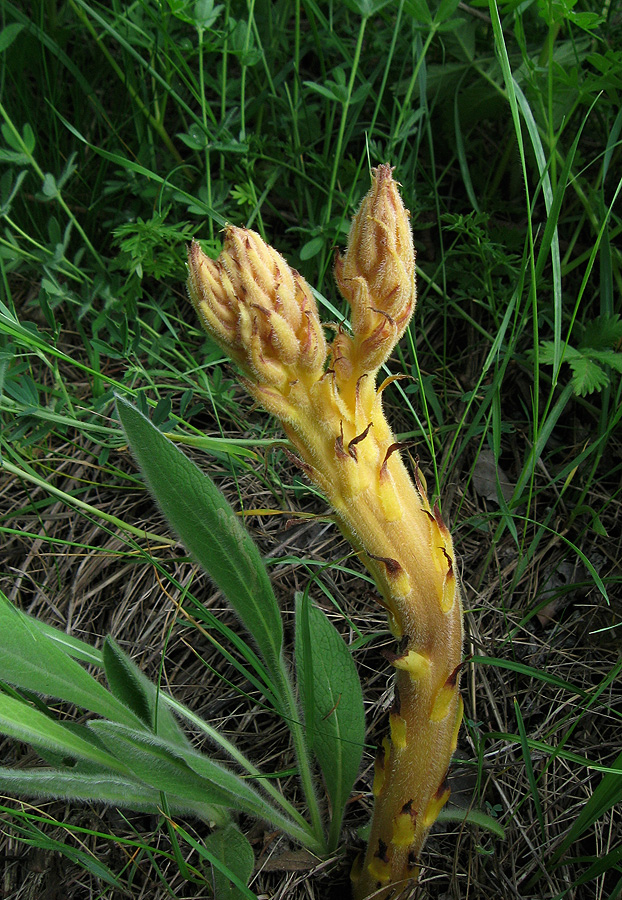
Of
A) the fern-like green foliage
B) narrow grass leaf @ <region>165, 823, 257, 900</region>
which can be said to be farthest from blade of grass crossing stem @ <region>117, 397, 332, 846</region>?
the fern-like green foliage

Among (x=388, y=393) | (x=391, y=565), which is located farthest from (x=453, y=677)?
(x=388, y=393)

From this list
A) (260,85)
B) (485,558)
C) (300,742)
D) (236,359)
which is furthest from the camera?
(260,85)

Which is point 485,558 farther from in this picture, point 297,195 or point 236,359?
point 297,195

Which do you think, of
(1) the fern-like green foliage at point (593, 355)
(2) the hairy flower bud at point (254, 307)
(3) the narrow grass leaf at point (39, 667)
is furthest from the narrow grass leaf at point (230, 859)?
(1) the fern-like green foliage at point (593, 355)

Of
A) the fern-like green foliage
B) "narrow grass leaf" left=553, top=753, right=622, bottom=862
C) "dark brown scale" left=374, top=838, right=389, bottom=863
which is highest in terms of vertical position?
the fern-like green foliage

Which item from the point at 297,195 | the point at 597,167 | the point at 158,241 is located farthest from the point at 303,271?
the point at 597,167

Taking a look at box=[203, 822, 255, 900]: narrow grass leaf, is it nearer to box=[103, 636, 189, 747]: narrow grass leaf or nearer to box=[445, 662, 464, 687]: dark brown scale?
box=[103, 636, 189, 747]: narrow grass leaf

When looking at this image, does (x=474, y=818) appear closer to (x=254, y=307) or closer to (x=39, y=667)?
(x=39, y=667)
